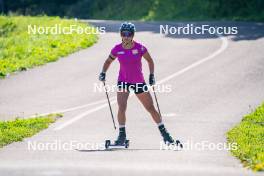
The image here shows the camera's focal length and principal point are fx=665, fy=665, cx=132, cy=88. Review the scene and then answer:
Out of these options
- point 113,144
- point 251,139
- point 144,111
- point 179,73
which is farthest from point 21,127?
point 179,73

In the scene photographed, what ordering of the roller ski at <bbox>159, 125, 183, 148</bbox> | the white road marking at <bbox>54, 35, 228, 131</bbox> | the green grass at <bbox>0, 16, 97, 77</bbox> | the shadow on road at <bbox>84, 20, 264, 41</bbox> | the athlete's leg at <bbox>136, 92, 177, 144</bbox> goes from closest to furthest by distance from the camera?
the athlete's leg at <bbox>136, 92, 177, 144</bbox> < the roller ski at <bbox>159, 125, 183, 148</bbox> < the white road marking at <bbox>54, 35, 228, 131</bbox> < the green grass at <bbox>0, 16, 97, 77</bbox> < the shadow on road at <bbox>84, 20, 264, 41</bbox>

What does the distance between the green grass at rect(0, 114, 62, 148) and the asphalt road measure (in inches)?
9.0

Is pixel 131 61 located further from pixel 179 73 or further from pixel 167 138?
pixel 179 73

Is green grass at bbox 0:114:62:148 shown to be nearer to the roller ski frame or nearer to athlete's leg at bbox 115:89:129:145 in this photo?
the roller ski frame

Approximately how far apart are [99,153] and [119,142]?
2.96 feet

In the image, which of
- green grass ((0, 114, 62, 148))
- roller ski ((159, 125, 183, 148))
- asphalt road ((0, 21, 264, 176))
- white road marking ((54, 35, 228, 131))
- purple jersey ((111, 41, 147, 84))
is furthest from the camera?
white road marking ((54, 35, 228, 131))

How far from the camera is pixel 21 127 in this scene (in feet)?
46.5

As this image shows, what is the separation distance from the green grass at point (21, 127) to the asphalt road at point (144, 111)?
0.75 feet

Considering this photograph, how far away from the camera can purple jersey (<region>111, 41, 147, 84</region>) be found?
1222cm

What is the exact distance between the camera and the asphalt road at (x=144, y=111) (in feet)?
35.2

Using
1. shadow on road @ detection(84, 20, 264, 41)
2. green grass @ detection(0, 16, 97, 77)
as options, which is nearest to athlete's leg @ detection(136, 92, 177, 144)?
green grass @ detection(0, 16, 97, 77)

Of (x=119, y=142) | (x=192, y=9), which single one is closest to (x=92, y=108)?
(x=119, y=142)

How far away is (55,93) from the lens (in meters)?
19.1

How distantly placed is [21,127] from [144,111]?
11.6 feet
